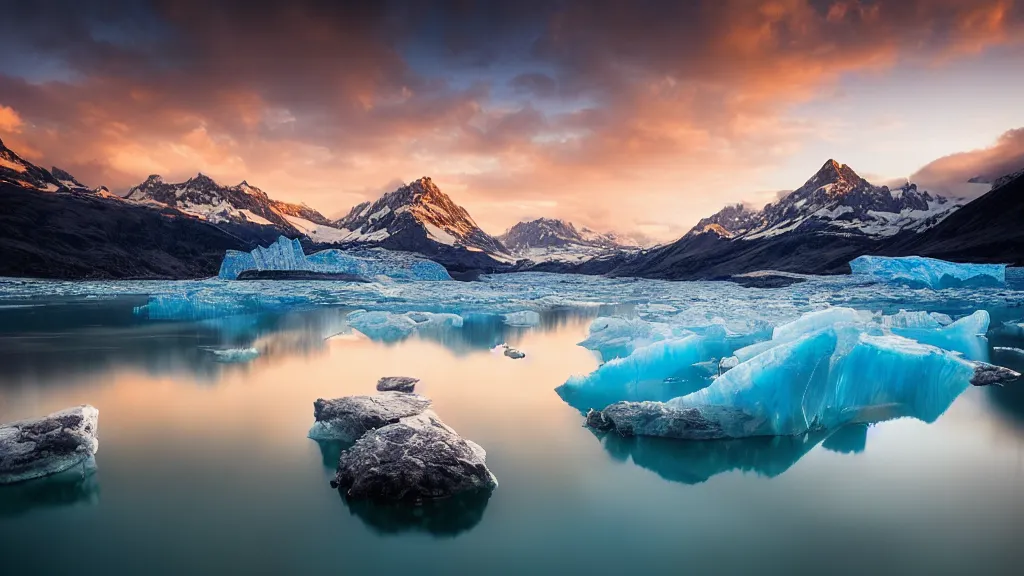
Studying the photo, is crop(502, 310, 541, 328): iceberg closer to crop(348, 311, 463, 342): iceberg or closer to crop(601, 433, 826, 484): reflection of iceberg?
crop(348, 311, 463, 342): iceberg

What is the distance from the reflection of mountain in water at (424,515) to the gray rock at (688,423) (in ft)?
11.7

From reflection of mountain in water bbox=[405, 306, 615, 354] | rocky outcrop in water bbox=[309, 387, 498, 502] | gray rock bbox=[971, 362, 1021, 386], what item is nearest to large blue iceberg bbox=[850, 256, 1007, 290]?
reflection of mountain in water bbox=[405, 306, 615, 354]

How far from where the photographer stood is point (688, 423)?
29.9 ft

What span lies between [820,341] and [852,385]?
2578 mm

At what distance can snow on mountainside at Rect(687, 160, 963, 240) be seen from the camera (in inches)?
5012

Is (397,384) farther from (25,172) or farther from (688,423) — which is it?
(25,172)

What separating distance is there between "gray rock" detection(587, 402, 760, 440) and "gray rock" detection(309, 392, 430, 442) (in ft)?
12.5

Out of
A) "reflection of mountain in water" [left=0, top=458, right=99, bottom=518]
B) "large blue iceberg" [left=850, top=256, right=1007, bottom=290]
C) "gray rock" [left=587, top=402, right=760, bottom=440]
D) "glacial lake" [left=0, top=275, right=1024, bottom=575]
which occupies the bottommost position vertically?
"glacial lake" [left=0, top=275, right=1024, bottom=575]

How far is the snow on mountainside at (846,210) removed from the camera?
127312 millimetres

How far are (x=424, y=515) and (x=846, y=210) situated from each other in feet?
560

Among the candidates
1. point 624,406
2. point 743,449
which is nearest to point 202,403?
point 624,406

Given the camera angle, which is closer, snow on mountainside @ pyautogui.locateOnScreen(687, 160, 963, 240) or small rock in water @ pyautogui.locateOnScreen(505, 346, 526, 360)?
small rock in water @ pyautogui.locateOnScreen(505, 346, 526, 360)

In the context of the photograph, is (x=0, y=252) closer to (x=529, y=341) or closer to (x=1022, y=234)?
(x=529, y=341)

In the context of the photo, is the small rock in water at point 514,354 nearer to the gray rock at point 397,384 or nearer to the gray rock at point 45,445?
the gray rock at point 397,384
